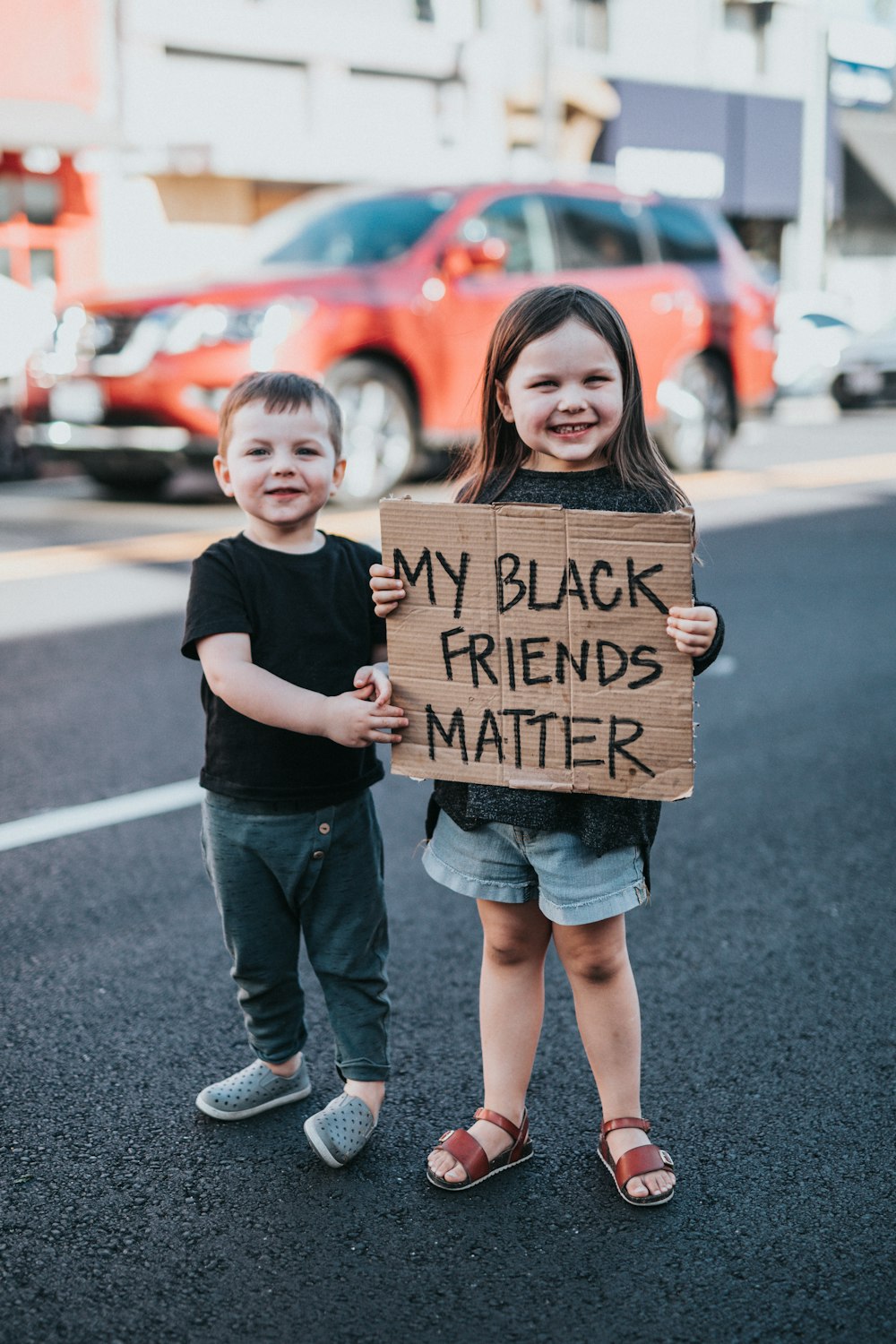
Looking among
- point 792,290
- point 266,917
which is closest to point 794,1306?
point 266,917

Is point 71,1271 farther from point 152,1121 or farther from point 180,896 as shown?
point 180,896

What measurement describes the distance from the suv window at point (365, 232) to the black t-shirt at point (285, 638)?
7528 mm

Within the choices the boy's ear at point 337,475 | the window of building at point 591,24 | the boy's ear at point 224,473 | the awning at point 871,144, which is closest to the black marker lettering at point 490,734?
the boy's ear at point 337,475

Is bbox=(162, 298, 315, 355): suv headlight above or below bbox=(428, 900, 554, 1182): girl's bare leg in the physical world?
above

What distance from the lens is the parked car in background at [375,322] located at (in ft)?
29.7

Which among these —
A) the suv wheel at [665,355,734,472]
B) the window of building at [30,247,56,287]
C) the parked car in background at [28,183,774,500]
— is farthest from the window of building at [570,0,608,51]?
the suv wheel at [665,355,734,472]

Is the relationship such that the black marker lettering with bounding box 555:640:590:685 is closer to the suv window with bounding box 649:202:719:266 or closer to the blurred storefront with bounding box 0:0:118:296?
the suv window with bounding box 649:202:719:266

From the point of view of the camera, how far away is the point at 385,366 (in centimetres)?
954

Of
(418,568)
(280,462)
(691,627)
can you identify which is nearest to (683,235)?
(280,462)

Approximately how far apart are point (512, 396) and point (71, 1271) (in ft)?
4.73

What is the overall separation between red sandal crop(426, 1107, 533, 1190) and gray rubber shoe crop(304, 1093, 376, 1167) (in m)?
0.12

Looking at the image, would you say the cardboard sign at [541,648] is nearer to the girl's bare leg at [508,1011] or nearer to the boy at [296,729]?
the boy at [296,729]

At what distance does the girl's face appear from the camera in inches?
91.5

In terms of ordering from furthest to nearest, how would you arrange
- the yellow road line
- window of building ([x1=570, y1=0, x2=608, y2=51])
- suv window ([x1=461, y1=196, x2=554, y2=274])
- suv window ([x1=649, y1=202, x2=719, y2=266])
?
window of building ([x1=570, y1=0, x2=608, y2=51]), suv window ([x1=649, y1=202, x2=719, y2=266]), suv window ([x1=461, y1=196, x2=554, y2=274]), the yellow road line
